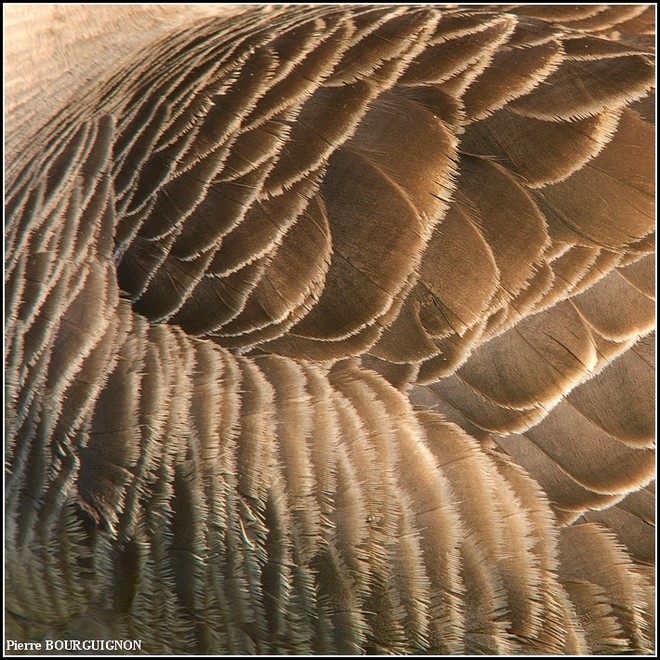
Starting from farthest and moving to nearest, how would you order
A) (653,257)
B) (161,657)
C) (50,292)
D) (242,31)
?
(242,31) → (161,657) → (50,292) → (653,257)

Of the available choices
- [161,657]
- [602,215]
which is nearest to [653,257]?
[602,215]

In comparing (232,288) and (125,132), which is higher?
(125,132)

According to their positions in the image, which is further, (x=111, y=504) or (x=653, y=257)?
(x=111, y=504)

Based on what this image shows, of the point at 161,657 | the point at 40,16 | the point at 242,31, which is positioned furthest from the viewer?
the point at 40,16

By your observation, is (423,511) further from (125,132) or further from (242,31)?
(242,31)

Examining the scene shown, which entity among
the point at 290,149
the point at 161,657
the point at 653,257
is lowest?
the point at 161,657

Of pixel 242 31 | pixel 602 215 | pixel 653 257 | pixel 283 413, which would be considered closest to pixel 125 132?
pixel 242 31
